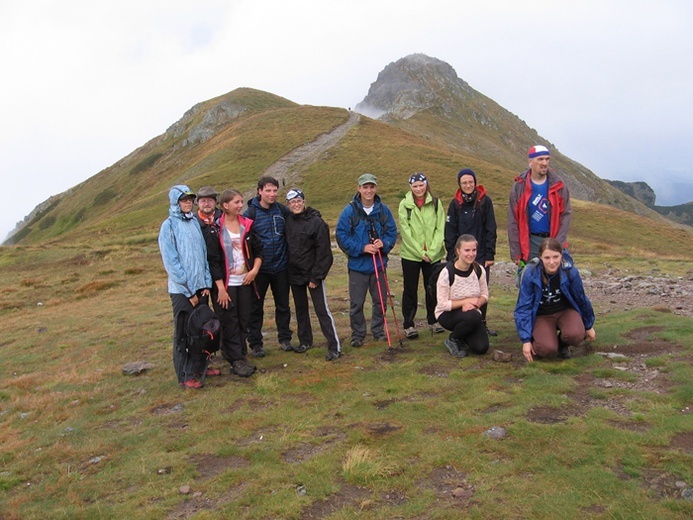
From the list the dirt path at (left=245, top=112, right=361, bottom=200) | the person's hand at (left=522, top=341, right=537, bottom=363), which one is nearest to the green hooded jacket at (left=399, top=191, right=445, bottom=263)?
the person's hand at (left=522, top=341, right=537, bottom=363)

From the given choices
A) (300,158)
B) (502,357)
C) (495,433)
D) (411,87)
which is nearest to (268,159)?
(300,158)

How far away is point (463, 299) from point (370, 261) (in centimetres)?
211

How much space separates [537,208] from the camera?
903 cm

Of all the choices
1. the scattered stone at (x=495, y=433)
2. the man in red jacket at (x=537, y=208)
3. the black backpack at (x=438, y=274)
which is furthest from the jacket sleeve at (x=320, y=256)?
the scattered stone at (x=495, y=433)

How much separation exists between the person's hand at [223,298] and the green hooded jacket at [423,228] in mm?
3651

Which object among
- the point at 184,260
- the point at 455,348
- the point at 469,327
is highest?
the point at 184,260

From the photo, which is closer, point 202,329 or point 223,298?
point 202,329

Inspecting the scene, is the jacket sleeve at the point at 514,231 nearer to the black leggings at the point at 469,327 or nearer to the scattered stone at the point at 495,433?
the black leggings at the point at 469,327

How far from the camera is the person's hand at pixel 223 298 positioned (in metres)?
9.21

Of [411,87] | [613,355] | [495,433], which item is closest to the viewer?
[495,433]

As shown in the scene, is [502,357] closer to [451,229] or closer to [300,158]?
[451,229]

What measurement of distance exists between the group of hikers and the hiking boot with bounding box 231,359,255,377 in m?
0.02

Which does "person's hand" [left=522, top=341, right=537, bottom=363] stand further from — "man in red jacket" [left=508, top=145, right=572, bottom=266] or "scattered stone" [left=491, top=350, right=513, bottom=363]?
"man in red jacket" [left=508, top=145, right=572, bottom=266]

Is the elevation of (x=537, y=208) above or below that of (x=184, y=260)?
above
